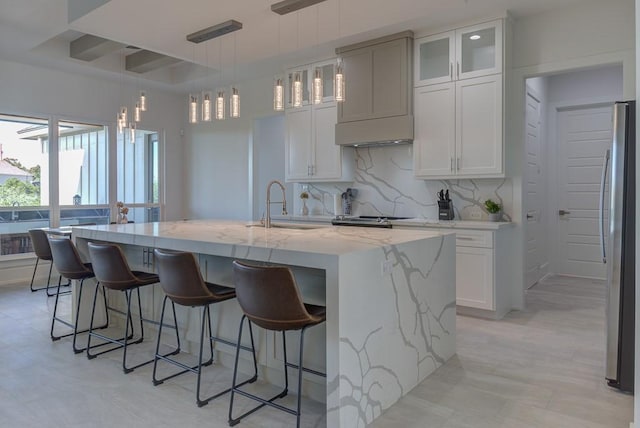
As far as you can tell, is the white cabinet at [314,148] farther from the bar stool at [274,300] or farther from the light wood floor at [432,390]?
the bar stool at [274,300]

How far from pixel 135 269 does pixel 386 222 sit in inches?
98.9

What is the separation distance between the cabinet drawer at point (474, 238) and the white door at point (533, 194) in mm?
1382

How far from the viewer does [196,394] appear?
103 inches

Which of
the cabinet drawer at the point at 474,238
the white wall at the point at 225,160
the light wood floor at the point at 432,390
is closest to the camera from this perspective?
the light wood floor at the point at 432,390

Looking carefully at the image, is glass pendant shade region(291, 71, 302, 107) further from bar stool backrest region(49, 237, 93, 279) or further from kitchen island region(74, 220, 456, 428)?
bar stool backrest region(49, 237, 93, 279)

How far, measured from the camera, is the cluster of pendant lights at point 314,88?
2.98m

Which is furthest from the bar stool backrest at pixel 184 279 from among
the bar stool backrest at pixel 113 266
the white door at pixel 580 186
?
the white door at pixel 580 186

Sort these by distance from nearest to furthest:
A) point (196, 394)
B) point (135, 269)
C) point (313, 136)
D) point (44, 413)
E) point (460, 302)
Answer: point (44, 413) → point (196, 394) → point (135, 269) → point (460, 302) → point (313, 136)

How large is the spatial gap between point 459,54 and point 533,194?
7.06ft

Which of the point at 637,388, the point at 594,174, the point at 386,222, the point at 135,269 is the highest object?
the point at 594,174

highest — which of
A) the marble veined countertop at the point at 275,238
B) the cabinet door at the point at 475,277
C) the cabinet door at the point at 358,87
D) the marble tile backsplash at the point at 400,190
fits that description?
the cabinet door at the point at 358,87

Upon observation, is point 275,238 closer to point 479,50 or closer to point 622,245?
point 622,245

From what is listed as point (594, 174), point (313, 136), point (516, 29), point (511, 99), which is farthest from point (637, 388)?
point (594, 174)

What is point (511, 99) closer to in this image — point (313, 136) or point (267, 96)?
point (313, 136)
